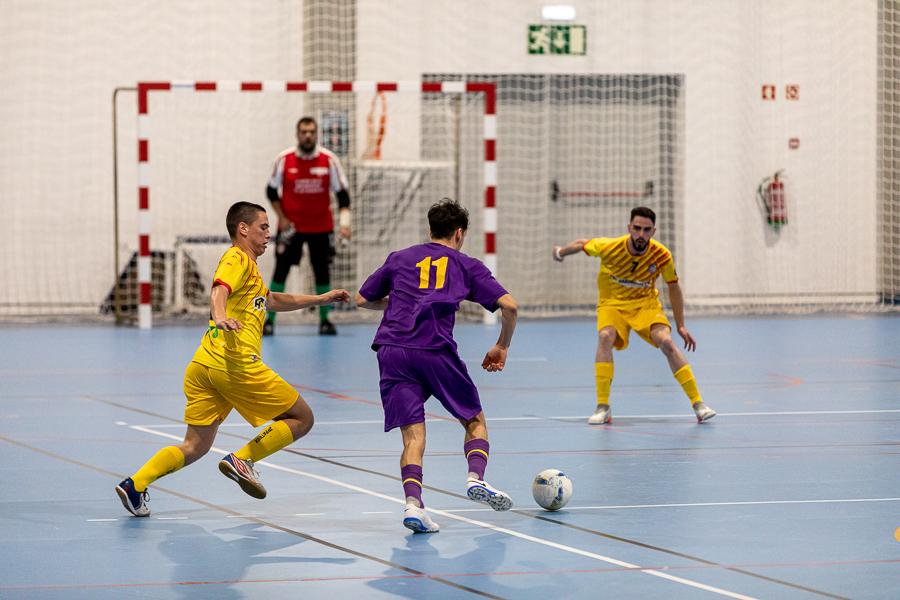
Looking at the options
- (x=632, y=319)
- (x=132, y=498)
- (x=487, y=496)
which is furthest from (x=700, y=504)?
(x=632, y=319)

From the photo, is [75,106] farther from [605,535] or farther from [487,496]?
[605,535]

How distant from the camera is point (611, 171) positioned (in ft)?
72.1

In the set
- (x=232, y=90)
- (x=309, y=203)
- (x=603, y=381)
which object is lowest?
(x=603, y=381)

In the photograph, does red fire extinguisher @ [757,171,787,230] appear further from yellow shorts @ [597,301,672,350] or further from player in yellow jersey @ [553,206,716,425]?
yellow shorts @ [597,301,672,350]

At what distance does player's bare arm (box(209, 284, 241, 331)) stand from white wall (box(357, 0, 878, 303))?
596 inches

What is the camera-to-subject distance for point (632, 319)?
33.8ft

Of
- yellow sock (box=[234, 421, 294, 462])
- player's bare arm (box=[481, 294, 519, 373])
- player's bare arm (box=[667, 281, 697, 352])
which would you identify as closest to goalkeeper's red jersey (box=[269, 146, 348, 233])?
player's bare arm (box=[667, 281, 697, 352])

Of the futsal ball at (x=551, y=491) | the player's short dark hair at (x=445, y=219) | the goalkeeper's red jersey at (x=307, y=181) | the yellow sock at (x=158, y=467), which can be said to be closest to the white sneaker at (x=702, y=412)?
the futsal ball at (x=551, y=491)

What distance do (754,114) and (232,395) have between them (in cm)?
1669

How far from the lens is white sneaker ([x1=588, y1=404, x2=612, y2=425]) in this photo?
9742 millimetres

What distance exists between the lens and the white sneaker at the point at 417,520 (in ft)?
19.8

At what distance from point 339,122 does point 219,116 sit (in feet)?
5.82

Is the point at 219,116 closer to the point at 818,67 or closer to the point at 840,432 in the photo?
the point at 818,67

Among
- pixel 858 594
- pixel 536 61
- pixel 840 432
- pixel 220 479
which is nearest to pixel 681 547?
pixel 858 594
